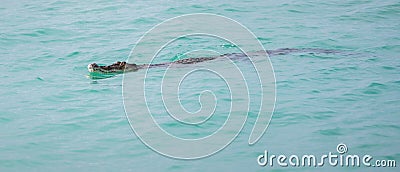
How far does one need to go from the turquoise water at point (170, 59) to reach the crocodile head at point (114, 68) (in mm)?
264

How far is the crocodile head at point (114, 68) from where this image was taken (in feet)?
30.9

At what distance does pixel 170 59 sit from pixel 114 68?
1099mm

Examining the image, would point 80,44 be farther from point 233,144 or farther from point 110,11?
point 233,144

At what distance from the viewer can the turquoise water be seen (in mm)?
6473

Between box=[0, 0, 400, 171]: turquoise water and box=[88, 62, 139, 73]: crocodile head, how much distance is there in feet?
0.87

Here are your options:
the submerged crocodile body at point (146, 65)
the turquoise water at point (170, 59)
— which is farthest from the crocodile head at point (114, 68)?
the turquoise water at point (170, 59)

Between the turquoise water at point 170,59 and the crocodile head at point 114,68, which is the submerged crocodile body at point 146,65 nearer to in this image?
the crocodile head at point 114,68

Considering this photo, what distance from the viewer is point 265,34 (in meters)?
11.7

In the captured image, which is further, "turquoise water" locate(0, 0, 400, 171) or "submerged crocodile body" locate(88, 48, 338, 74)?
"submerged crocodile body" locate(88, 48, 338, 74)

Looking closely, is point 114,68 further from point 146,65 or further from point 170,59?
point 170,59

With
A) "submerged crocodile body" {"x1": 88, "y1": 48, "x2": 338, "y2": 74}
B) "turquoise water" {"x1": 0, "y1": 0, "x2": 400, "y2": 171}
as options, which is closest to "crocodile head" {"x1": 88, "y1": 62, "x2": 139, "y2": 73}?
"submerged crocodile body" {"x1": 88, "y1": 48, "x2": 338, "y2": 74}

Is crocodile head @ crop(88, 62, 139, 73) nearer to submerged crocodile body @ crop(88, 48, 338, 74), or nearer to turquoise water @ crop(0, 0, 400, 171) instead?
submerged crocodile body @ crop(88, 48, 338, 74)

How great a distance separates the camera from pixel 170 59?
33.7 feet

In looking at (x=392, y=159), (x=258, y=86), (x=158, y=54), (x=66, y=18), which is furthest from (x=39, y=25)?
(x=392, y=159)
